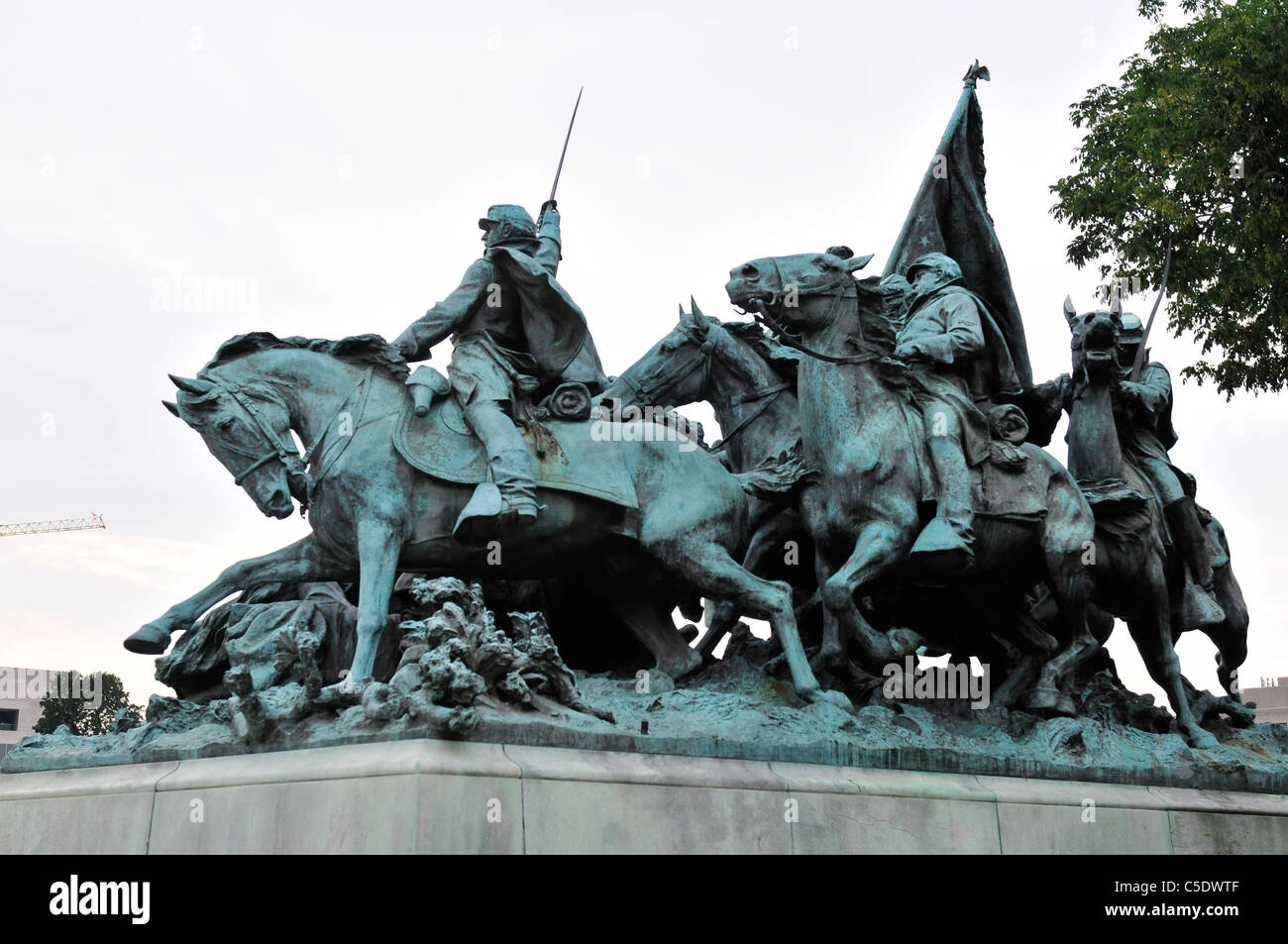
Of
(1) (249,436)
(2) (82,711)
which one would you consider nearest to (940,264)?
(1) (249,436)

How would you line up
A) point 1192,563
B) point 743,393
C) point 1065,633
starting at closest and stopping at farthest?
point 1065,633, point 743,393, point 1192,563

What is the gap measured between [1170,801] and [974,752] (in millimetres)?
1355

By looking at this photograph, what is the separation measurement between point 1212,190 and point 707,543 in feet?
35.2

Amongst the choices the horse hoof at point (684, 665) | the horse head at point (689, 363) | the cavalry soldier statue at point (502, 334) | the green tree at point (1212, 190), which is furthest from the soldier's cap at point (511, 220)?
the green tree at point (1212, 190)

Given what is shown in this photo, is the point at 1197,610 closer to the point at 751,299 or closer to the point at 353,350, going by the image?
the point at 751,299

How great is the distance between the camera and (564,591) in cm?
1193

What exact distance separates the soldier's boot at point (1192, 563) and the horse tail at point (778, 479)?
308cm

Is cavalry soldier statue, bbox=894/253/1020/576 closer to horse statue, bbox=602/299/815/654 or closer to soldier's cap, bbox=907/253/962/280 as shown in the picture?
soldier's cap, bbox=907/253/962/280

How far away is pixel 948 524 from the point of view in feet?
35.6

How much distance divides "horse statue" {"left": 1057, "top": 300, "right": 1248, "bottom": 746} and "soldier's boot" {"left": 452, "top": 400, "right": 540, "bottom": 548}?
160 inches

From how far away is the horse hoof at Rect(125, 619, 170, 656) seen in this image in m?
10.6

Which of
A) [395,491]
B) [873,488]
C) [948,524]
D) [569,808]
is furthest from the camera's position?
[873,488]

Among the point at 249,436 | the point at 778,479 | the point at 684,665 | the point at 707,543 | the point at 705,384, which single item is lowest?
the point at 684,665

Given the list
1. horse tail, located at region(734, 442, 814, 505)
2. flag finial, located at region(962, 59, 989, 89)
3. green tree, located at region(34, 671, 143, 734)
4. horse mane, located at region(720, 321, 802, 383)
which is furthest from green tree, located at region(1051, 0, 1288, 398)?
green tree, located at region(34, 671, 143, 734)
